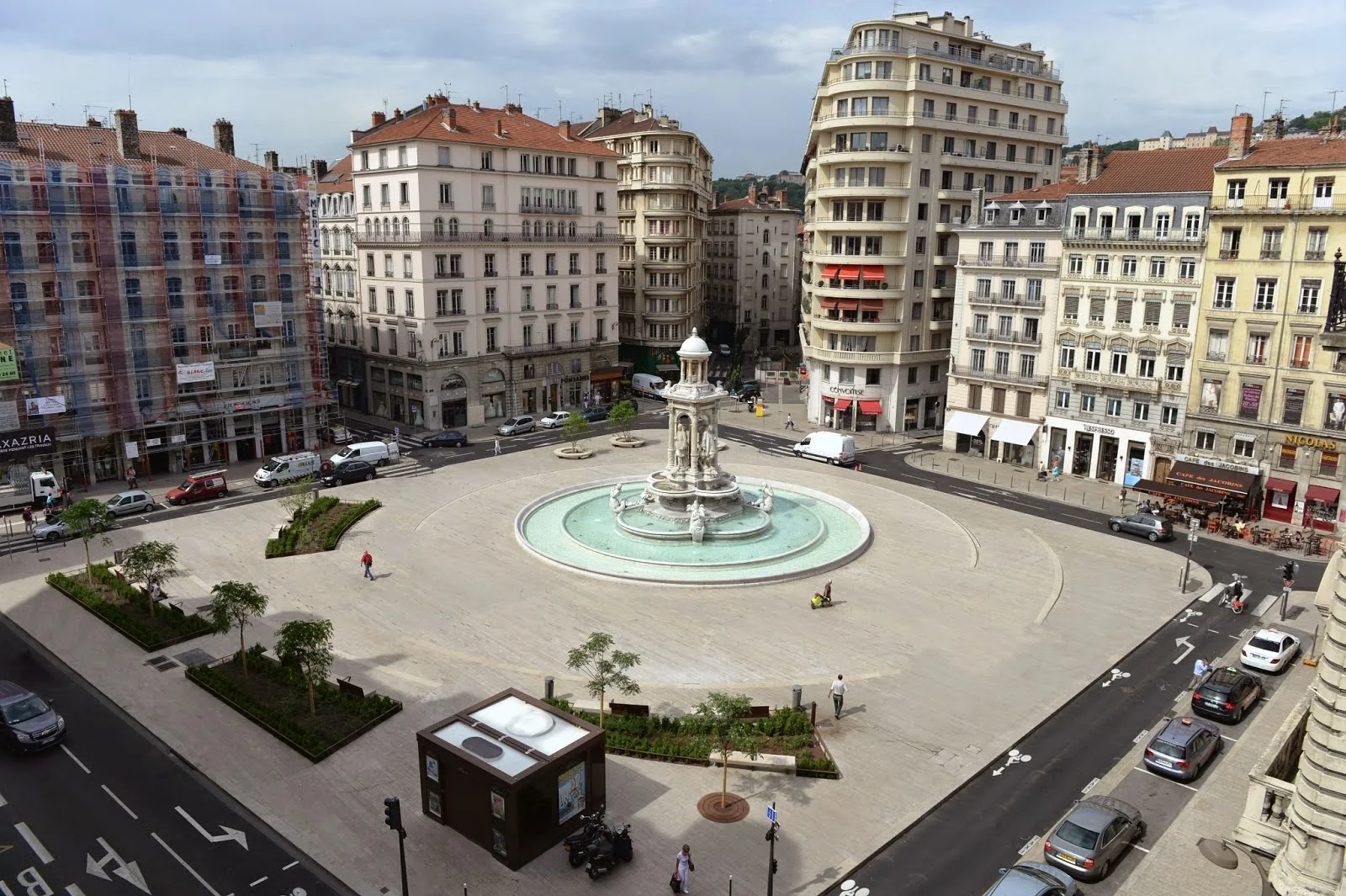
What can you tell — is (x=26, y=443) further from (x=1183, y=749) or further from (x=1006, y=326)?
(x=1006, y=326)

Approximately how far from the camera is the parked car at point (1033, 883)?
2439 cm

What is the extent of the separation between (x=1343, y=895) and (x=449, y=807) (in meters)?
23.1

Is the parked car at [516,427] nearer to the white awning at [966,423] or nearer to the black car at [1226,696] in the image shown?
the white awning at [966,423]

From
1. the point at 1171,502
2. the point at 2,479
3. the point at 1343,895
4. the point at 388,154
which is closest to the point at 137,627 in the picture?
the point at 2,479

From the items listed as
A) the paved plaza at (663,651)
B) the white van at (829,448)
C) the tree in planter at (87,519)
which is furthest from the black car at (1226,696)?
the tree in planter at (87,519)

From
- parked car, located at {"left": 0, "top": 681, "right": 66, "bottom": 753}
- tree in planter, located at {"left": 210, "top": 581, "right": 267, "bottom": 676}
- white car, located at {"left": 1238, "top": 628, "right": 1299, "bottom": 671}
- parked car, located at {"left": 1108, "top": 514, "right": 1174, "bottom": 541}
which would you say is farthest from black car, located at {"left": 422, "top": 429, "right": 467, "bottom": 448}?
white car, located at {"left": 1238, "top": 628, "right": 1299, "bottom": 671}

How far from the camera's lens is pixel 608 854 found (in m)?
26.2

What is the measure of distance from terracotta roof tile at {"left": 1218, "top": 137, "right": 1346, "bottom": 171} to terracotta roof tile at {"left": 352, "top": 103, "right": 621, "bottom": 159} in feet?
185

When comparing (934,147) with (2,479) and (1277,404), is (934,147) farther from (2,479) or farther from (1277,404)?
(2,479)

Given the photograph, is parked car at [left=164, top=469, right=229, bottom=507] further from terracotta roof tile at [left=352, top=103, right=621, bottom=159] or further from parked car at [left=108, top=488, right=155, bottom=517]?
terracotta roof tile at [left=352, top=103, right=621, bottom=159]

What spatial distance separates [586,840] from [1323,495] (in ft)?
175

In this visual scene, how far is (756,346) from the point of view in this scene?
491 feet

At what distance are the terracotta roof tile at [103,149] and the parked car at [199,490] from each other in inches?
907

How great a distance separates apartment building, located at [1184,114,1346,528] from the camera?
56844 mm
